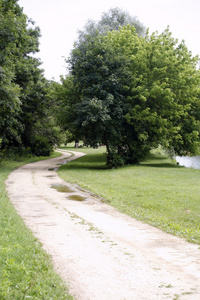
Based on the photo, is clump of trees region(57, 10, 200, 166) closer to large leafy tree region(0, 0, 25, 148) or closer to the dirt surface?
large leafy tree region(0, 0, 25, 148)

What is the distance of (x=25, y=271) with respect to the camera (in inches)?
201

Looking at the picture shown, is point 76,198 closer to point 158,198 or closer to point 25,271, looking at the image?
point 158,198

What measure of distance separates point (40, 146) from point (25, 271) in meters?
37.2

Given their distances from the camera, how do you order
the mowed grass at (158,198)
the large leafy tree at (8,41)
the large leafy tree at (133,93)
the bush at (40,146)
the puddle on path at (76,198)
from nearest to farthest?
the mowed grass at (158,198), the puddle on path at (76,198), the large leafy tree at (8,41), the large leafy tree at (133,93), the bush at (40,146)

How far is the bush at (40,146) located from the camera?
40656mm

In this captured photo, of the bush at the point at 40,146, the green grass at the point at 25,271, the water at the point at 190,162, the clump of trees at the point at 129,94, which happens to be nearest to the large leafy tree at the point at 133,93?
the clump of trees at the point at 129,94

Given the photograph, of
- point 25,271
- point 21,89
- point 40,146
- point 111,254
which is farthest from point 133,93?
point 25,271

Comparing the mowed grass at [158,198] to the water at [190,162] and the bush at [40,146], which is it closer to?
the water at [190,162]

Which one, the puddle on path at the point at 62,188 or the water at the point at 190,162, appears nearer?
the puddle on path at the point at 62,188

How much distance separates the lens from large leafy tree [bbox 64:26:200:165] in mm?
25250

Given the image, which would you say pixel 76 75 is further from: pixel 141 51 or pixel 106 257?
pixel 106 257

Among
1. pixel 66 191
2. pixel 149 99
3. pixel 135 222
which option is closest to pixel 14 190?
pixel 66 191

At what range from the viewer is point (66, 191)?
1569 cm

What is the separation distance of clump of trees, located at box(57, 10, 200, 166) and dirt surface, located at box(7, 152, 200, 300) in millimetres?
13896
